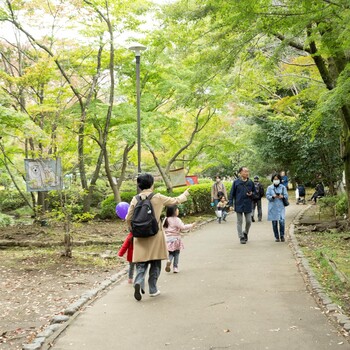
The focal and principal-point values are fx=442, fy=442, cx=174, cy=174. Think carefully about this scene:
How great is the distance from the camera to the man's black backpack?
5.80 metres

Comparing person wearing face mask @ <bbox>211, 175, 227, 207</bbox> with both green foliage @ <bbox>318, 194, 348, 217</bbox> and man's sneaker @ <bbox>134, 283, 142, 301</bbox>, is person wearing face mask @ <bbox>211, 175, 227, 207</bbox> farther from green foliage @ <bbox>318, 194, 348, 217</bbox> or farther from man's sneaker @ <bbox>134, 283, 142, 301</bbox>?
man's sneaker @ <bbox>134, 283, 142, 301</bbox>

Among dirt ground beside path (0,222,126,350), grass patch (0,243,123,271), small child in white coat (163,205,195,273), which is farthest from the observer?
grass patch (0,243,123,271)

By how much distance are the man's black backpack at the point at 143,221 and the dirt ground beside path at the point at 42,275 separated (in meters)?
1.56

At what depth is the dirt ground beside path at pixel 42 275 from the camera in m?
5.62

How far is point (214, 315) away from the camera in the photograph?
527cm

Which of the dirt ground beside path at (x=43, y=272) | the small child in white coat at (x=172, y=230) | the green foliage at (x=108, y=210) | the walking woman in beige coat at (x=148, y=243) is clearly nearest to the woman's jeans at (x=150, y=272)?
the walking woman in beige coat at (x=148, y=243)

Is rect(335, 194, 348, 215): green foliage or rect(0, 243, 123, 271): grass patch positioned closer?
rect(0, 243, 123, 271): grass patch

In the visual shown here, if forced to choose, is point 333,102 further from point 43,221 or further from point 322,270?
point 43,221

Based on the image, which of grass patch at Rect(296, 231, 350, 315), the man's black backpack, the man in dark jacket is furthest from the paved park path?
the man in dark jacket

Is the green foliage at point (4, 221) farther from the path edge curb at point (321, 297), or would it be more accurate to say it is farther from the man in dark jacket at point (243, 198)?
the path edge curb at point (321, 297)

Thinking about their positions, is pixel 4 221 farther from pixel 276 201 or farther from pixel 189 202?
pixel 276 201

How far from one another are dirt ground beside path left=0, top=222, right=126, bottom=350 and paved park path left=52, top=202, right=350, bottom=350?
1.99 feet

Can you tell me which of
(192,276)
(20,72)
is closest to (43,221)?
(20,72)

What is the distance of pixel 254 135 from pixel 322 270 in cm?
2251
